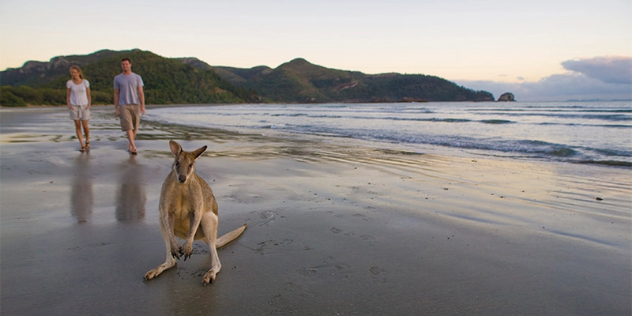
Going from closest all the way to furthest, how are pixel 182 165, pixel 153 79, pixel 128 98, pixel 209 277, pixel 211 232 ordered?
pixel 182 165
pixel 209 277
pixel 211 232
pixel 128 98
pixel 153 79

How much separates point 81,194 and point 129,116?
14.2 feet

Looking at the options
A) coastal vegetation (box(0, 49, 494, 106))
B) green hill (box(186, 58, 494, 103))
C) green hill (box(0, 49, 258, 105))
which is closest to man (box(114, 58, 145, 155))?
green hill (box(0, 49, 258, 105))

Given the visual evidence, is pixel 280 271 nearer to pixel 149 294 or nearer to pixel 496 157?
pixel 149 294

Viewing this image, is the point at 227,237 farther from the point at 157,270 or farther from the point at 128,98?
the point at 128,98

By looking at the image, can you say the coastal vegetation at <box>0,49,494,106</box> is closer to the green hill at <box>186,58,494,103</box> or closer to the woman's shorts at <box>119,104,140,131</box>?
the green hill at <box>186,58,494,103</box>

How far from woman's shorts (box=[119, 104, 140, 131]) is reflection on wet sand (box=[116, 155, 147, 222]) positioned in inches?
86.5

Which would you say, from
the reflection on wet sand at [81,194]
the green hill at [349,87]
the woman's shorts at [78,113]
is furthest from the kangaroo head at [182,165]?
the green hill at [349,87]

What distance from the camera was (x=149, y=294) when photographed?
2.61m

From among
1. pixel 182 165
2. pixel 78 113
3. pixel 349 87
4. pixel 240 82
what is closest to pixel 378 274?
pixel 182 165

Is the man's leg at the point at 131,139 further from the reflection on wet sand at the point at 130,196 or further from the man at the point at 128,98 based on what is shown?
the reflection on wet sand at the point at 130,196

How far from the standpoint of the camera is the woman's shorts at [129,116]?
29.5ft

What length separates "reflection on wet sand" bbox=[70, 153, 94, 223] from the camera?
13.9 ft

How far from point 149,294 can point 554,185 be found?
6.16m

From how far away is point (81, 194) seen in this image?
5.10 meters
